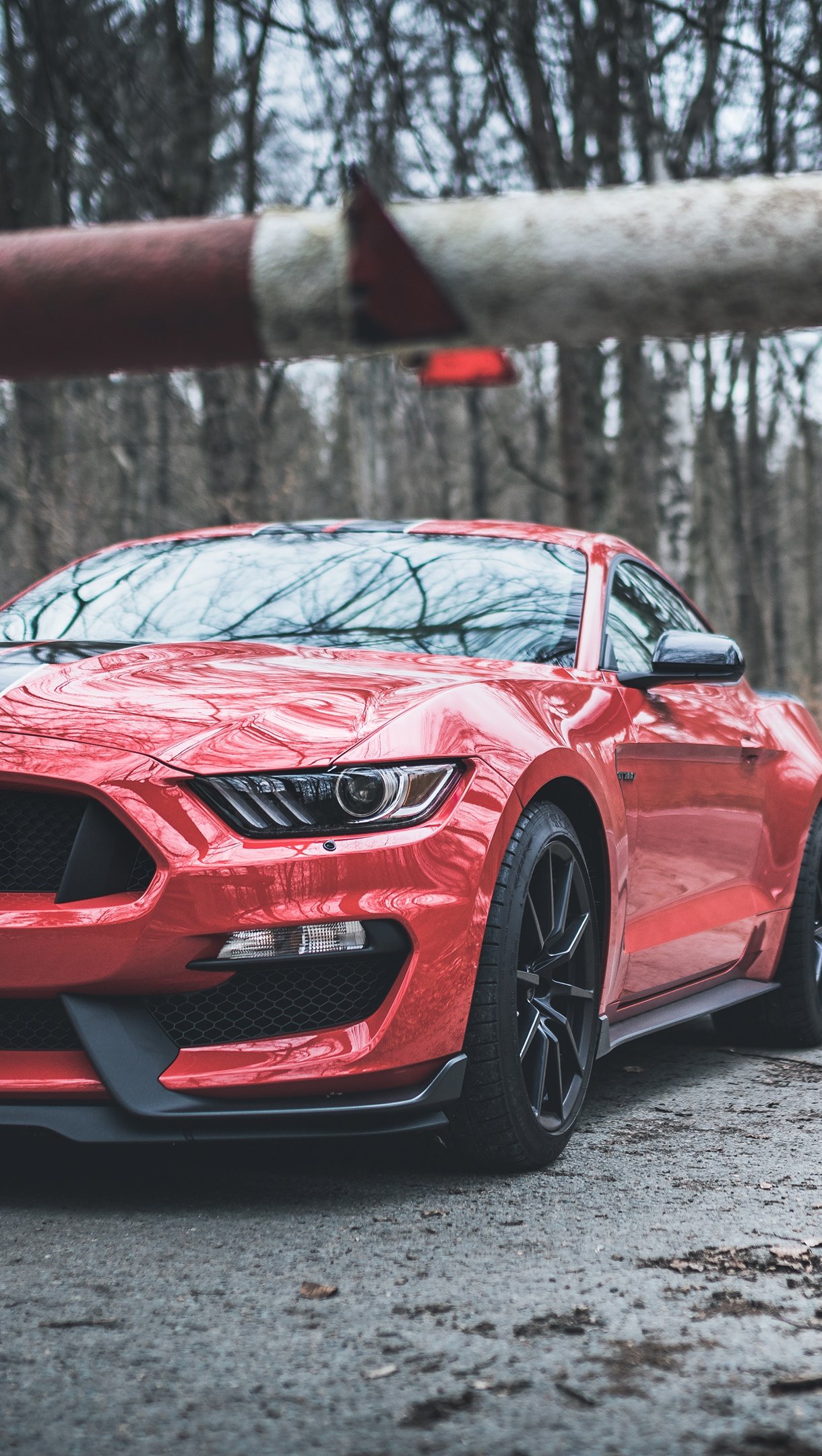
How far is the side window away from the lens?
481 cm

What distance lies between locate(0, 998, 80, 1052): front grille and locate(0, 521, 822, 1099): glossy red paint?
0.10 feet

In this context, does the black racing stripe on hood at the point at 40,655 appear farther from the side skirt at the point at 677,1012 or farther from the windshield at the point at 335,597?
the side skirt at the point at 677,1012

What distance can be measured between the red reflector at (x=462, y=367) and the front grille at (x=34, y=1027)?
1.87m

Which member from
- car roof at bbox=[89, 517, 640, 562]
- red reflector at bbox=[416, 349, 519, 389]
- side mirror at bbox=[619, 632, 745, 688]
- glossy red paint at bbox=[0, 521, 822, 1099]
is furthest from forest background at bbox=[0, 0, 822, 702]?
red reflector at bbox=[416, 349, 519, 389]

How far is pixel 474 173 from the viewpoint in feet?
56.1

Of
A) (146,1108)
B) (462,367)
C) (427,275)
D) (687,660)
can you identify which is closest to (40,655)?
(146,1108)

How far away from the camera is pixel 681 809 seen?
4660 mm

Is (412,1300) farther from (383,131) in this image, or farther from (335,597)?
(383,131)

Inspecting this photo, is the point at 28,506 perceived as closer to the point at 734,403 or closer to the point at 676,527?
the point at 676,527

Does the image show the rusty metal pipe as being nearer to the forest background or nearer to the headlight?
the headlight

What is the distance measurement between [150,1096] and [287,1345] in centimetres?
76

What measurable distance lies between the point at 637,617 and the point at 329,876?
2243mm

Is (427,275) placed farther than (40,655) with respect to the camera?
No

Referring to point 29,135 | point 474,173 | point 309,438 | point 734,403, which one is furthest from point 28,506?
point 309,438
